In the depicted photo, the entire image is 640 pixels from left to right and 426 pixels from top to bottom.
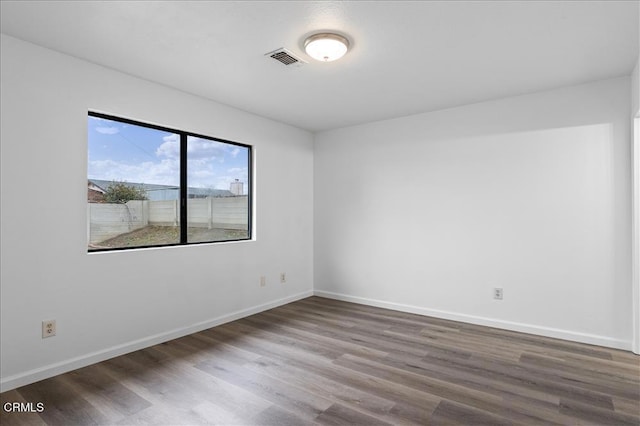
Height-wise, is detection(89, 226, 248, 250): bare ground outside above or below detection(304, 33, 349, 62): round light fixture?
below

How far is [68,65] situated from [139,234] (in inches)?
60.0

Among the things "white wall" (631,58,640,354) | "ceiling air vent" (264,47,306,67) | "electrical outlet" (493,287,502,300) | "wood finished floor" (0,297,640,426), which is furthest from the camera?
"electrical outlet" (493,287,502,300)

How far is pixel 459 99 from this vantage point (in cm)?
380

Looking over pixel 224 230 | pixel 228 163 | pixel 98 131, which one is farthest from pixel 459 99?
pixel 98 131

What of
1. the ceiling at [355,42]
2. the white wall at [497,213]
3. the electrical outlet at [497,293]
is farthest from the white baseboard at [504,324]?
the ceiling at [355,42]

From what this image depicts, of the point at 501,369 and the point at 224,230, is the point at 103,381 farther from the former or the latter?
the point at 501,369

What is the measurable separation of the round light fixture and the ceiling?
7 cm

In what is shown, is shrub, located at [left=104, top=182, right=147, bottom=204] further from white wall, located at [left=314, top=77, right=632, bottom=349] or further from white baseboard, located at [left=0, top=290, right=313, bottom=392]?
white wall, located at [left=314, top=77, right=632, bottom=349]

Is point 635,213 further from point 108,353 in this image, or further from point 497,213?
point 108,353

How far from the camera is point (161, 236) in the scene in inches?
136

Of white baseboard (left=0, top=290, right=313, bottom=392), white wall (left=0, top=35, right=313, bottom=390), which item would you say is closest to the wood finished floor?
white baseboard (left=0, top=290, right=313, bottom=392)

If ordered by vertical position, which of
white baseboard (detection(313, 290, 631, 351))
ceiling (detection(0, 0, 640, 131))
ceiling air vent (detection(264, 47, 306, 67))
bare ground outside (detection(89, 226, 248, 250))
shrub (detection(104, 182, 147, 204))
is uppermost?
ceiling (detection(0, 0, 640, 131))

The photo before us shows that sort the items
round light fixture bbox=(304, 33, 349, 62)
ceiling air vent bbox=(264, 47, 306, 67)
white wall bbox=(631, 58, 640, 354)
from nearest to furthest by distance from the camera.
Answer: round light fixture bbox=(304, 33, 349, 62) → ceiling air vent bbox=(264, 47, 306, 67) → white wall bbox=(631, 58, 640, 354)

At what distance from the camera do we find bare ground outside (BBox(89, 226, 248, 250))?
311 cm
